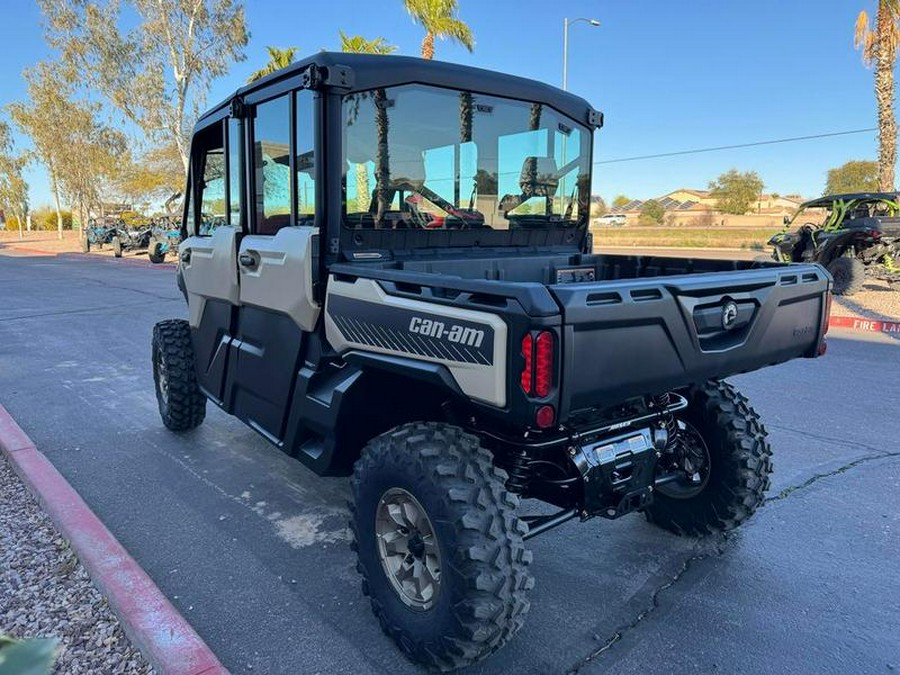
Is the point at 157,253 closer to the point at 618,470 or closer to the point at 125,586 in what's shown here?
the point at 125,586

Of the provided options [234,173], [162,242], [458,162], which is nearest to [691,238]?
[162,242]

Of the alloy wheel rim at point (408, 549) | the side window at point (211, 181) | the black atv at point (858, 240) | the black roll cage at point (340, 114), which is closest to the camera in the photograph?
the alloy wheel rim at point (408, 549)

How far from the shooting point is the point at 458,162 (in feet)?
11.1

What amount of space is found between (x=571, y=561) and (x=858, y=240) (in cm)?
1175

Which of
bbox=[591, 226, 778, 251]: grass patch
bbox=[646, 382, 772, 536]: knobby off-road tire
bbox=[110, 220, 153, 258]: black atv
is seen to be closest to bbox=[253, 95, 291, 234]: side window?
bbox=[646, 382, 772, 536]: knobby off-road tire

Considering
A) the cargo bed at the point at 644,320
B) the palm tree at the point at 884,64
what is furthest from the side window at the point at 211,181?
the palm tree at the point at 884,64

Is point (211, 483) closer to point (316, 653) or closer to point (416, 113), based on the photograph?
point (316, 653)

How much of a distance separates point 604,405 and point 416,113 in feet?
5.71

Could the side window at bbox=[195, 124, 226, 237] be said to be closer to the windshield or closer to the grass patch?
the windshield

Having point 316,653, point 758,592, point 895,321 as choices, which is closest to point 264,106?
point 316,653

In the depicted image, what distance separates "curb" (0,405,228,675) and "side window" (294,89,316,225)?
1764 mm

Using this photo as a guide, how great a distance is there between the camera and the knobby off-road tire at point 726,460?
3234 mm

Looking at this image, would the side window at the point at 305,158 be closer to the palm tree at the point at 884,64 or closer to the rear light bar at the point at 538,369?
the rear light bar at the point at 538,369

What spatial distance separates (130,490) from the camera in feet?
13.5
